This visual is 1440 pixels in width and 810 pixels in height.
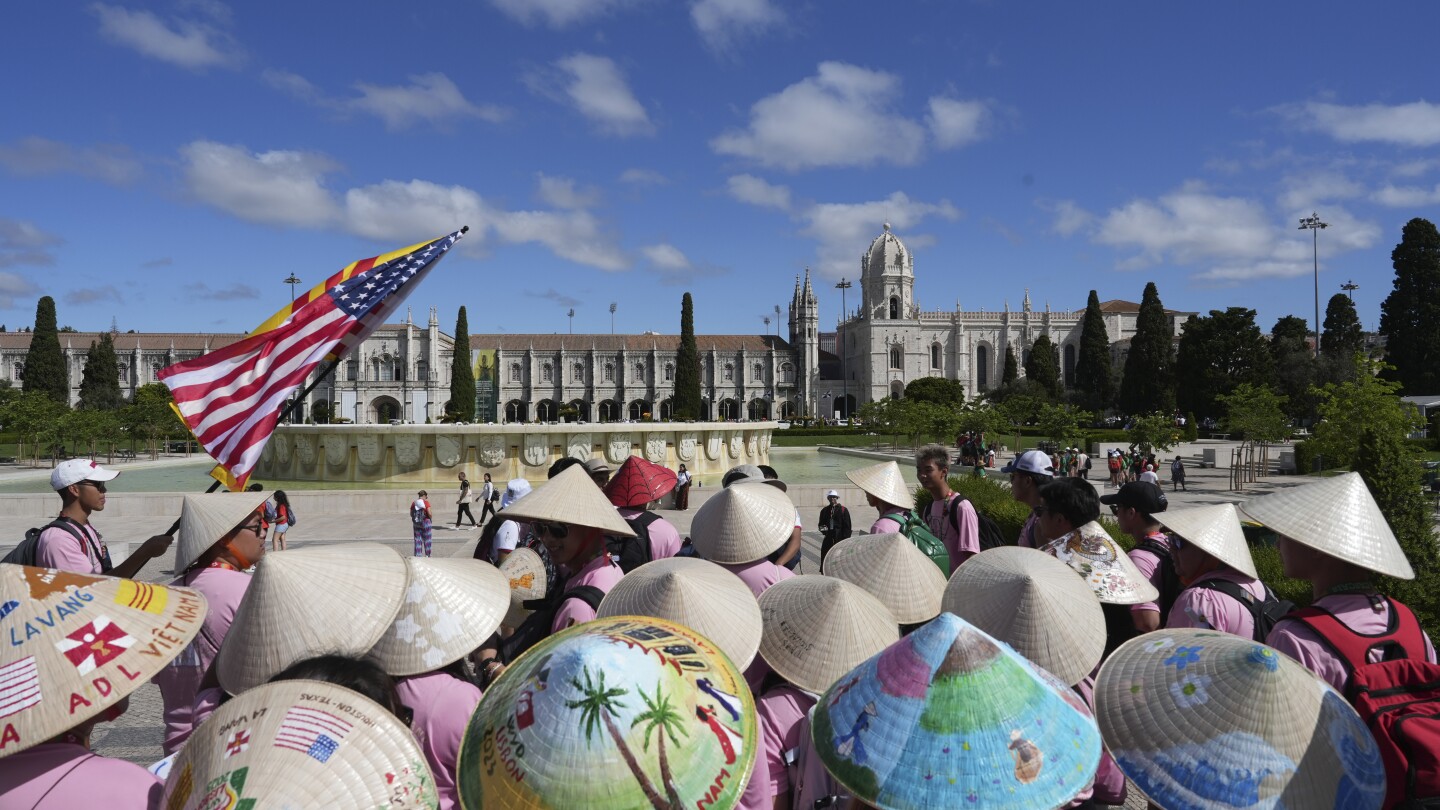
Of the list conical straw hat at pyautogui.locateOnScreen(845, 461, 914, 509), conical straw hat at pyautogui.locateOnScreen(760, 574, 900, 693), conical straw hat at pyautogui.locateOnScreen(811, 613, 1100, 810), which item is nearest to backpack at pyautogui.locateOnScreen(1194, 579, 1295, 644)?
conical straw hat at pyautogui.locateOnScreen(760, 574, 900, 693)

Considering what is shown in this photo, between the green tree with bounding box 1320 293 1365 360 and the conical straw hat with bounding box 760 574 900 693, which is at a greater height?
the green tree with bounding box 1320 293 1365 360

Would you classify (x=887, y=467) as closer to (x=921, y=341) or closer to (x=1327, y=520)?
(x=1327, y=520)

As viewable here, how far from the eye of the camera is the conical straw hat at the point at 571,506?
2.91 m

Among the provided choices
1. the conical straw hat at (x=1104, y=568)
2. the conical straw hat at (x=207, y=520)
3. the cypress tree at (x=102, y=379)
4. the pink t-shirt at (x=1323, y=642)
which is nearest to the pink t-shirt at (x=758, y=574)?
the conical straw hat at (x=1104, y=568)

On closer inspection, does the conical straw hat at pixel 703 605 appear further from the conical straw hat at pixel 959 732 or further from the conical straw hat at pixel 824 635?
the conical straw hat at pixel 959 732

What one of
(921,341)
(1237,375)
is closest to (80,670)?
(1237,375)

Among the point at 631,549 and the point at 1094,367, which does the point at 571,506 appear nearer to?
the point at 631,549

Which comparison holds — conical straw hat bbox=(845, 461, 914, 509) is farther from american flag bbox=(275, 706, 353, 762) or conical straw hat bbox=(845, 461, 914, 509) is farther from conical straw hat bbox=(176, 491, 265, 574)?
american flag bbox=(275, 706, 353, 762)

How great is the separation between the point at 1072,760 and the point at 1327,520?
1519 millimetres

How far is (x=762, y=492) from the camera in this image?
340cm

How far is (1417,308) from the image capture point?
39.8m

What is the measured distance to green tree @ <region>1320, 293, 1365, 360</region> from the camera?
51.5m

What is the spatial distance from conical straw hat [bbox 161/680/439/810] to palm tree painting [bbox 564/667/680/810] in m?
0.32

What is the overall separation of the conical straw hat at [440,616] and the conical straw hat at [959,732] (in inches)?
49.3
